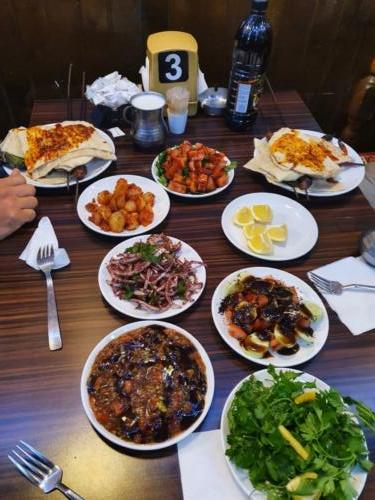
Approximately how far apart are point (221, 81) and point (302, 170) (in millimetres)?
1834

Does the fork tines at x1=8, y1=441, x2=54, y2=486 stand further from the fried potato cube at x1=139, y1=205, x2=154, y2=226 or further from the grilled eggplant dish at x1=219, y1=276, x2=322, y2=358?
the fried potato cube at x1=139, y1=205, x2=154, y2=226

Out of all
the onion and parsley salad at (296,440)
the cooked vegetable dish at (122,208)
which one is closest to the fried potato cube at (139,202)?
the cooked vegetable dish at (122,208)

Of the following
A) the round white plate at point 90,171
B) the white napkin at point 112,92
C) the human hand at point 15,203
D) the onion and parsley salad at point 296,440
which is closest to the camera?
the onion and parsley salad at point 296,440

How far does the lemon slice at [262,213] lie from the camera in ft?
5.90

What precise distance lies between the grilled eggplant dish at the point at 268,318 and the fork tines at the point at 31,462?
0.70 m

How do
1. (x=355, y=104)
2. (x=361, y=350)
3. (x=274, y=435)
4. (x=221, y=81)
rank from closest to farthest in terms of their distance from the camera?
(x=274, y=435), (x=361, y=350), (x=355, y=104), (x=221, y=81)

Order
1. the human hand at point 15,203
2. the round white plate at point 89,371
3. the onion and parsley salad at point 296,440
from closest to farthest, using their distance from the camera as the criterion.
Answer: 1. the onion and parsley salad at point 296,440
2. the round white plate at point 89,371
3. the human hand at point 15,203

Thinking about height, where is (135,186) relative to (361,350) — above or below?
above

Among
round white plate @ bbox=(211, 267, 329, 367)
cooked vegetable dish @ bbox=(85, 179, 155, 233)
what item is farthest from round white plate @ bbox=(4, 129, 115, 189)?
round white plate @ bbox=(211, 267, 329, 367)

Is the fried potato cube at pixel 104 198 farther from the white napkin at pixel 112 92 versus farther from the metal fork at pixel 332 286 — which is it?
the metal fork at pixel 332 286

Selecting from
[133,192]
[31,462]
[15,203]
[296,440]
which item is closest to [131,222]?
[133,192]

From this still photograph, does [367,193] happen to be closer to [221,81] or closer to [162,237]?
[221,81]

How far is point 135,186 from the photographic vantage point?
1.88 m

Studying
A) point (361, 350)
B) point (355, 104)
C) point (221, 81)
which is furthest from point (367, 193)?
point (361, 350)
